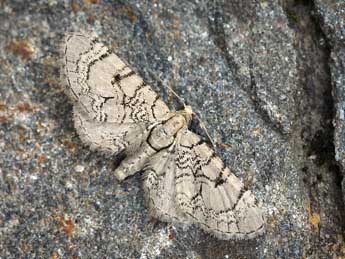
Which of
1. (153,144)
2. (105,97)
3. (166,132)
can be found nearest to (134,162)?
(153,144)

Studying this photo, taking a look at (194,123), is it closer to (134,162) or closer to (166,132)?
(166,132)

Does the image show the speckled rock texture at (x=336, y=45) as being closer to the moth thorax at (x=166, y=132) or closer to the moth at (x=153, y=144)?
the moth at (x=153, y=144)

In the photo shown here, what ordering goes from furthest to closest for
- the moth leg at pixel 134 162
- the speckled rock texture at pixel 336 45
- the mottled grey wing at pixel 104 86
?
the speckled rock texture at pixel 336 45 < the moth leg at pixel 134 162 < the mottled grey wing at pixel 104 86

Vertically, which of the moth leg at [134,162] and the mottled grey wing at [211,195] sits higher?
the moth leg at [134,162]

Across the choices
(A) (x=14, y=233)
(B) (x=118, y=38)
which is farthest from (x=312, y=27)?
(A) (x=14, y=233)

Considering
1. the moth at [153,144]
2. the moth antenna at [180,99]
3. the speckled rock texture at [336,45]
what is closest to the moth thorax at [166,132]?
the moth at [153,144]

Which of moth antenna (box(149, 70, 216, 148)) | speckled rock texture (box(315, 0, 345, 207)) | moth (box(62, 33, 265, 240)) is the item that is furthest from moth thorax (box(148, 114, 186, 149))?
speckled rock texture (box(315, 0, 345, 207))

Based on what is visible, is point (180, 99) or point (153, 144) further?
point (180, 99)
